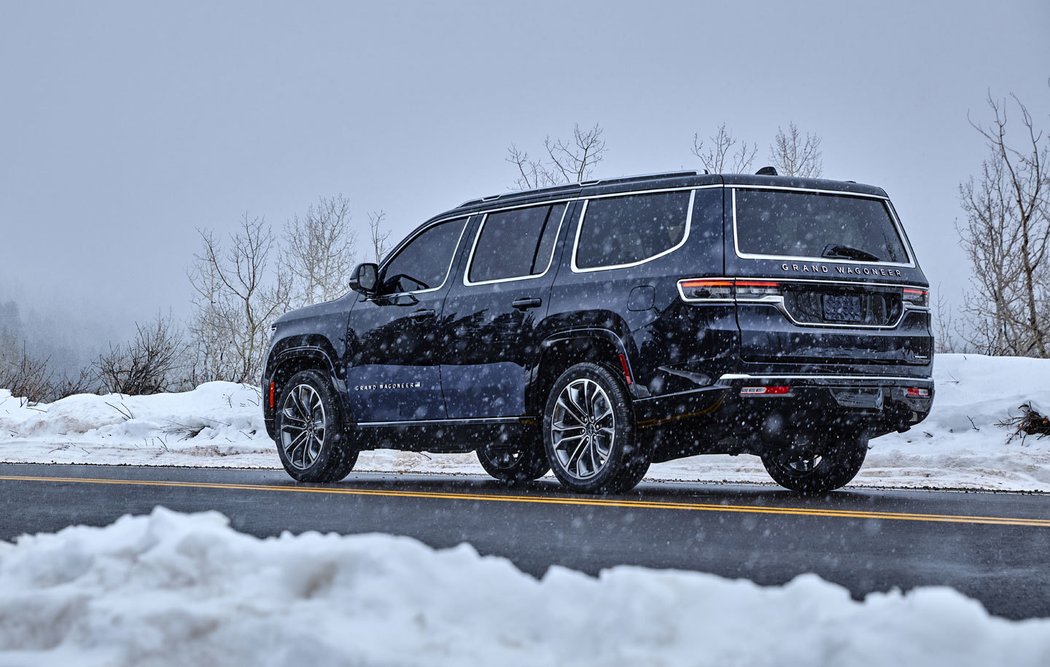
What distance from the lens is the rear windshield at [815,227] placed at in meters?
8.03

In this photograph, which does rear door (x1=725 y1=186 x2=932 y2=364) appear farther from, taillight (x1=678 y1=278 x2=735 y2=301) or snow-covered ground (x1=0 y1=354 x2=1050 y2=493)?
snow-covered ground (x1=0 y1=354 x2=1050 y2=493)

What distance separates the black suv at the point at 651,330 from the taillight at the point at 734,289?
12mm

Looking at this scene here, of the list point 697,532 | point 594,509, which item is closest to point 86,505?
point 594,509

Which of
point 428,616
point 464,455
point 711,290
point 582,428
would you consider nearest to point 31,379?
point 464,455

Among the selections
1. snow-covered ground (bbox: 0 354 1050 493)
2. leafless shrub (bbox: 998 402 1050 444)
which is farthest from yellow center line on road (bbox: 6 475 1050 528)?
leafless shrub (bbox: 998 402 1050 444)

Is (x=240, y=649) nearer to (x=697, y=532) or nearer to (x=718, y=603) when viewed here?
(x=718, y=603)

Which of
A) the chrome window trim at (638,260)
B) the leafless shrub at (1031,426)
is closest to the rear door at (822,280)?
the chrome window trim at (638,260)

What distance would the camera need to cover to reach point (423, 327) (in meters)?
9.53

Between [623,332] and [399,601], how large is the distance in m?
5.15

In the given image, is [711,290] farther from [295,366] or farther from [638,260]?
[295,366]

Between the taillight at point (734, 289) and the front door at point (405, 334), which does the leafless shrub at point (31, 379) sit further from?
the taillight at point (734, 289)

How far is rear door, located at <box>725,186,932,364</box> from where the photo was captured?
777cm

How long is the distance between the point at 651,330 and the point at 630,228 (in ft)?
2.92

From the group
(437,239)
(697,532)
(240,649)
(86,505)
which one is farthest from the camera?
→ (437,239)
